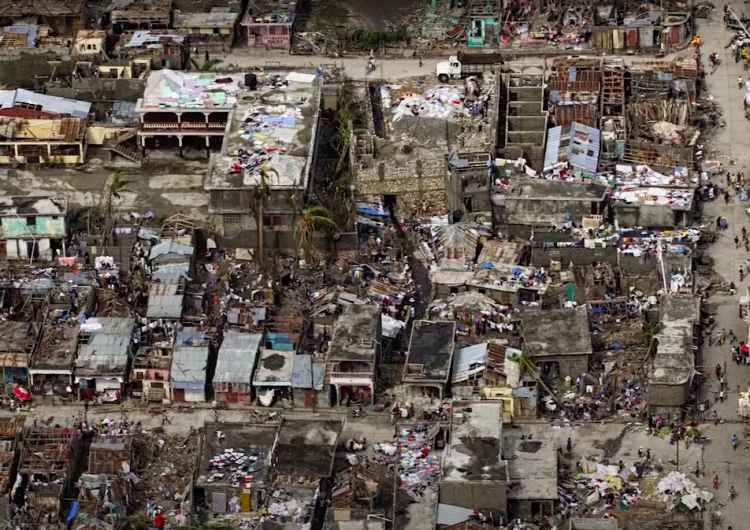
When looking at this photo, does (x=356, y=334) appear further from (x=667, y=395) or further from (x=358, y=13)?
(x=358, y=13)

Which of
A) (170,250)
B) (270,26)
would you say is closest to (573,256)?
(170,250)

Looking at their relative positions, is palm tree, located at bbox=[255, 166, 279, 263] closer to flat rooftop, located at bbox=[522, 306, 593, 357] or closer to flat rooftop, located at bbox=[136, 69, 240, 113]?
flat rooftop, located at bbox=[136, 69, 240, 113]

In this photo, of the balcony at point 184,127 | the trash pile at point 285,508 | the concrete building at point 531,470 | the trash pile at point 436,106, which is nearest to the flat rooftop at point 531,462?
the concrete building at point 531,470

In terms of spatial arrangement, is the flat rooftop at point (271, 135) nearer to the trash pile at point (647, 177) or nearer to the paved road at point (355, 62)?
the paved road at point (355, 62)

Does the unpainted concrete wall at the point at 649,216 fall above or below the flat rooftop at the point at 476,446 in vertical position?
above

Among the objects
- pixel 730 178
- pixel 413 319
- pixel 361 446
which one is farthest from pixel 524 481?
pixel 730 178

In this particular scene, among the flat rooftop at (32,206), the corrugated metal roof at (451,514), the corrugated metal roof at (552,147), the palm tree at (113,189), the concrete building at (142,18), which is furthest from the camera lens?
the concrete building at (142,18)

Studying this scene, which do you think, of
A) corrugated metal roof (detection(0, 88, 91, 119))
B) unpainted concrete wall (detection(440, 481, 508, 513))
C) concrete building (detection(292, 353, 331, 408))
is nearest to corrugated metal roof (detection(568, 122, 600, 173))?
concrete building (detection(292, 353, 331, 408))
